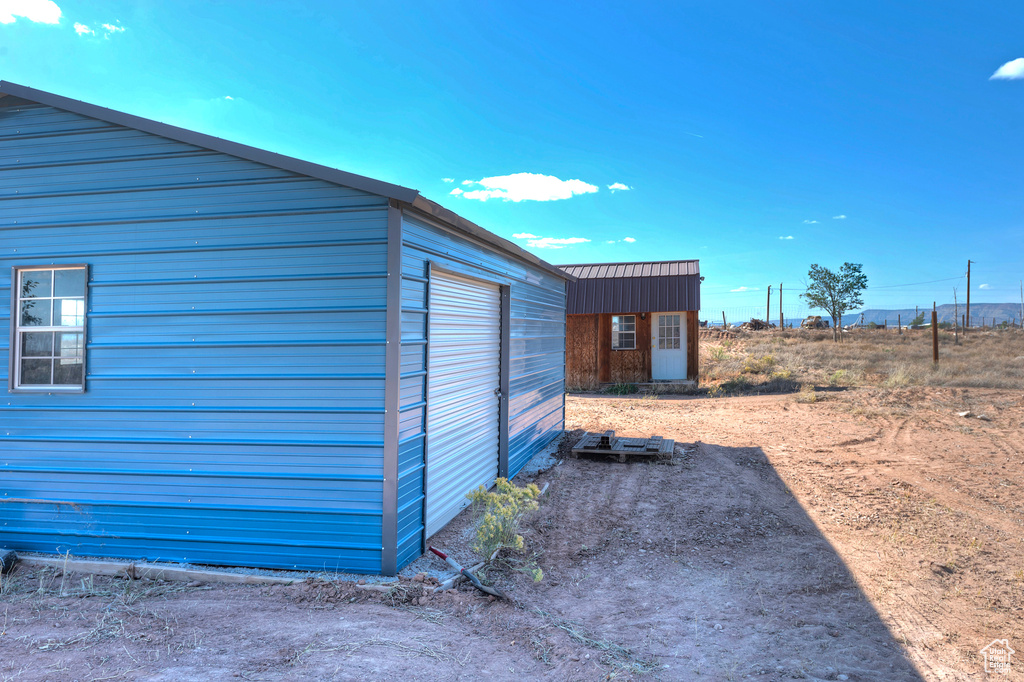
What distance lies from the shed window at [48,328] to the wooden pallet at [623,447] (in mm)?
6688

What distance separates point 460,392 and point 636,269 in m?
15.4

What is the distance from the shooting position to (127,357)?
16.4ft

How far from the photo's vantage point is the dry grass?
1744 cm

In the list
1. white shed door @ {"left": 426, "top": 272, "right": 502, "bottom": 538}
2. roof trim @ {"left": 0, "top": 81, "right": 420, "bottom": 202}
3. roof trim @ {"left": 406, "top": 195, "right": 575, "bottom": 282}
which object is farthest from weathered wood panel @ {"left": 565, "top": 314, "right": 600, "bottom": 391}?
roof trim @ {"left": 0, "top": 81, "right": 420, "bottom": 202}

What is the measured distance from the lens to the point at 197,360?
4.88 m

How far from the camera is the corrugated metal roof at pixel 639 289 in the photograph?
1867cm

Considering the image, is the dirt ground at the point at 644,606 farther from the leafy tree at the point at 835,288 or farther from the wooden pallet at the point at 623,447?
the leafy tree at the point at 835,288

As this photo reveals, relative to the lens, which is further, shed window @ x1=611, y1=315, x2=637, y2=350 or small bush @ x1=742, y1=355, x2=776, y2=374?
small bush @ x1=742, y1=355, x2=776, y2=374

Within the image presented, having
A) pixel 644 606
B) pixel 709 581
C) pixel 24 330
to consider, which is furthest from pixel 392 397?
pixel 24 330

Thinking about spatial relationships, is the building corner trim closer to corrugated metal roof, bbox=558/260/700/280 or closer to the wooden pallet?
the wooden pallet

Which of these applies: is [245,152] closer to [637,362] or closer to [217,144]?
[217,144]

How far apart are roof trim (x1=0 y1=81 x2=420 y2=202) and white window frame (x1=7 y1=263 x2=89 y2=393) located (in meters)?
1.35

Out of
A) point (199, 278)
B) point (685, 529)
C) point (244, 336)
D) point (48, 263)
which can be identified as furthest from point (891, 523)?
point (48, 263)

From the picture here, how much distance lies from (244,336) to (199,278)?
65cm
